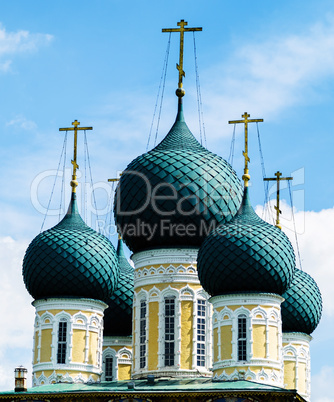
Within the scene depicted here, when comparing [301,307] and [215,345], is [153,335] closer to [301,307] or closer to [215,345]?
[215,345]

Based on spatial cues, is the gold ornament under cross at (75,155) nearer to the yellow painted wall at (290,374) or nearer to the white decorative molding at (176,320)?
the white decorative molding at (176,320)

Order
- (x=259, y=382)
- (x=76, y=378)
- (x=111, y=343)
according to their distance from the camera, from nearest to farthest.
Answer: (x=259, y=382)
(x=76, y=378)
(x=111, y=343)

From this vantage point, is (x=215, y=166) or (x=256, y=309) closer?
(x=256, y=309)

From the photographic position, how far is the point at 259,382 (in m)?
29.8

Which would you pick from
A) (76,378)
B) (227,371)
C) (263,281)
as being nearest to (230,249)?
(263,281)

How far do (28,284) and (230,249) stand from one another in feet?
19.3

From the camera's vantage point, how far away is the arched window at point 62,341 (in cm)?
3234

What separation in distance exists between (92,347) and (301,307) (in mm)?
6618

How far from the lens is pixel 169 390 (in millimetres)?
28125

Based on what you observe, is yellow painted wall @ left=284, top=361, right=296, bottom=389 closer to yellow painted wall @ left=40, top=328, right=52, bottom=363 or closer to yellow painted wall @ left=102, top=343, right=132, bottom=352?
yellow painted wall @ left=102, top=343, right=132, bottom=352

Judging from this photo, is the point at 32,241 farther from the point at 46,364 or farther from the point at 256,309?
the point at 256,309

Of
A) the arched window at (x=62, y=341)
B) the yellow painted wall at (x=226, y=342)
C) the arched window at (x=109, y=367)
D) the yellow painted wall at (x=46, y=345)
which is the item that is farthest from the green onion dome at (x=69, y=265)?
the yellow painted wall at (x=226, y=342)

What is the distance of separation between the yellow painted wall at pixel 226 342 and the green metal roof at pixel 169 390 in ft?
2.41

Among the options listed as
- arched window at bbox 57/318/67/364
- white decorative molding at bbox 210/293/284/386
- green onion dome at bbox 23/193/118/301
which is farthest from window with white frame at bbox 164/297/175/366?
arched window at bbox 57/318/67/364
